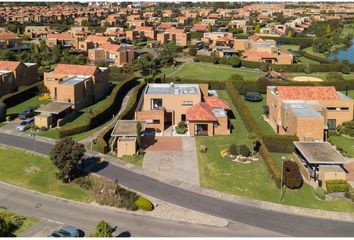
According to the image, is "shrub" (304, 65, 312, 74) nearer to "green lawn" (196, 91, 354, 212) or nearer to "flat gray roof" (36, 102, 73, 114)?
"green lawn" (196, 91, 354, 212)

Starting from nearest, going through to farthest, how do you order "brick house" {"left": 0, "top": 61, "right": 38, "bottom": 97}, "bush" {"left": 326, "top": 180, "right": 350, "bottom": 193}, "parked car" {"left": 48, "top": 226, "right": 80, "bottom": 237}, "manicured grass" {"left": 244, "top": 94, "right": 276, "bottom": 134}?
"parked car" {"left": 48, "top": 226, "right": 80, "bottom": 237} → "bush" {"left": 326, "top": 180, "right": 350, "bottom": 193} → "manicured grass" {"left": 244, "top": 94, "right": 276, "bottom": 134} → "brick house" {"left": 0, "top": 61, "right": 38, "bottom": 97}

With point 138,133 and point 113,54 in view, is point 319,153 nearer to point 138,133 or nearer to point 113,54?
point 138,133

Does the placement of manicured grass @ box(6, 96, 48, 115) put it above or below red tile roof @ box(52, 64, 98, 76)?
below

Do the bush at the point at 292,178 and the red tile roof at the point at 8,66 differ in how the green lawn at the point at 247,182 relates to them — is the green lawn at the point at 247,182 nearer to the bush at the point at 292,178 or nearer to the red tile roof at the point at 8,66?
the bush at the point at 292,178

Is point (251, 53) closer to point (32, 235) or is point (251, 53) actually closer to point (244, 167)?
point (244, 167)

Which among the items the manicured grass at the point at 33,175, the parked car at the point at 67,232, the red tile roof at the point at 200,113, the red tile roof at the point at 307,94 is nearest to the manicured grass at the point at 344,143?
the red tile roof at the point at 307,94

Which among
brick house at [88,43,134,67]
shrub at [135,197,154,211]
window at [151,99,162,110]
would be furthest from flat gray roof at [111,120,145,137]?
brick house at [88,43,134,67]
